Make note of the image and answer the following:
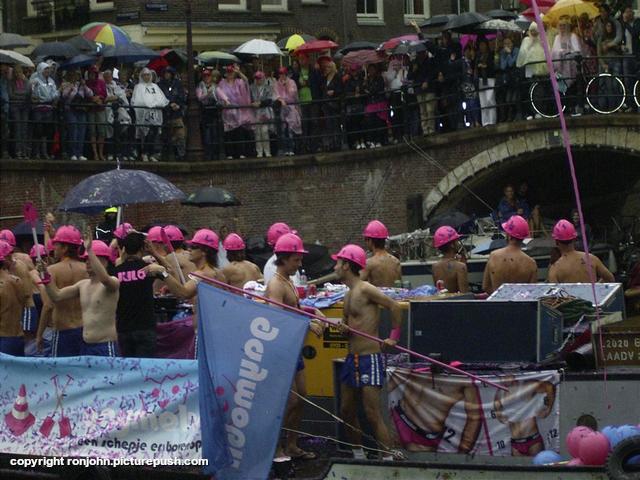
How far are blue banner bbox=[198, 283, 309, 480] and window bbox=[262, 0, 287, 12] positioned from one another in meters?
28.3

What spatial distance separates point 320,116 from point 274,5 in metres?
11.5

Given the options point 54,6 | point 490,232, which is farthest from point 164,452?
point 54,6

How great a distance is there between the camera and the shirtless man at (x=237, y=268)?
1617 centimetres

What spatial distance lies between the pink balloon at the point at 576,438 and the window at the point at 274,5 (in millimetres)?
28919

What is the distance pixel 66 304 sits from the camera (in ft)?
47.4

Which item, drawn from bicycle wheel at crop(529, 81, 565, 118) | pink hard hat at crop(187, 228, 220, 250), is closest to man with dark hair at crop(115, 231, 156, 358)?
pink hard hat at crop(187, 228, 220, 250)

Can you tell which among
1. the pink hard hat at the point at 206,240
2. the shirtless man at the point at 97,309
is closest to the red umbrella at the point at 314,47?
the pink hard hat at the point at 206,240

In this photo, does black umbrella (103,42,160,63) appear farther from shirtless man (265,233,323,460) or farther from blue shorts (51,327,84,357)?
shirtless man (265,233,323,460)

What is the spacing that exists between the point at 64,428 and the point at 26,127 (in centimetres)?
1424

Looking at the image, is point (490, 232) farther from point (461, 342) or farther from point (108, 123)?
point (461, 342)

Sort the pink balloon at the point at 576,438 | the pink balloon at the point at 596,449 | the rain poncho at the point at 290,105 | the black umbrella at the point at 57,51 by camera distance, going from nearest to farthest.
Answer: the pink balloon at the point at 596,449 → the pink balloon at the point at 576,438 → the black umbrella at the point at 57,51 → the rain poncho at the point at 290,105

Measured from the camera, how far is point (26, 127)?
27000 mm

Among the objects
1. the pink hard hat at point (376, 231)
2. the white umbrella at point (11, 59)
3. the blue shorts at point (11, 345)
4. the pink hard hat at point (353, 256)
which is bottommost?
the blue shorts at point (11, 345)

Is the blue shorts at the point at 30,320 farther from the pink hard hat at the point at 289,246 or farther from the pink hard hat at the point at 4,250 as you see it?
the pink hard hat at the point at 289,246
